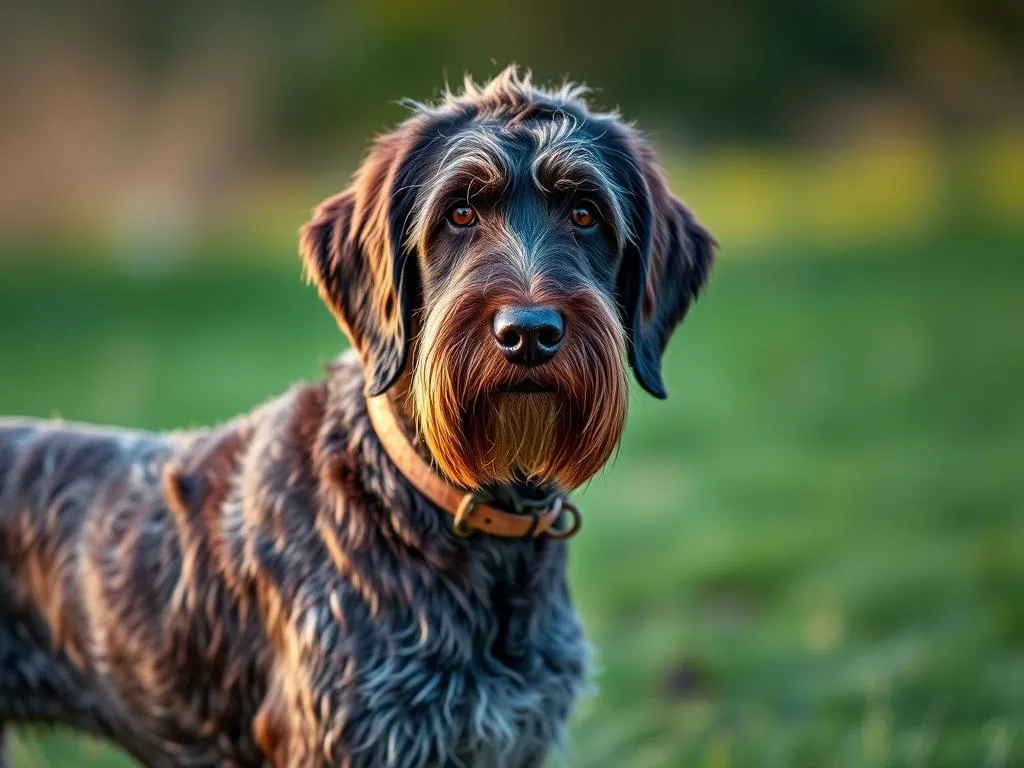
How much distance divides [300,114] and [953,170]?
8.37 meters

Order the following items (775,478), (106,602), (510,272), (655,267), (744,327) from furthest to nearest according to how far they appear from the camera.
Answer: (744,327) < (775,478) < (106,602) < (655,267) < (510,272)

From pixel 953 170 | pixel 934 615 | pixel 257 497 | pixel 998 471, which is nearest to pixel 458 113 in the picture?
pixel 257 497

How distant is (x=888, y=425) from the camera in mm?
9508

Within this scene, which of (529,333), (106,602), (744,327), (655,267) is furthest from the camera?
(744,327)

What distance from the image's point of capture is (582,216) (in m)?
3.73

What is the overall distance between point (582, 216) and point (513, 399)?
637 millimetres

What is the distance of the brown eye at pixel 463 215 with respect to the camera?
3.69 metres

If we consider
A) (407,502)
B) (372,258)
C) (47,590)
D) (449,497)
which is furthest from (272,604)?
(372,258)

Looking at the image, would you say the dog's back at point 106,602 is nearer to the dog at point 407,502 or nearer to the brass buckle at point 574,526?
the dog at point 407,502

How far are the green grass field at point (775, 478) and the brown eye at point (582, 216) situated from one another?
236 centimetres

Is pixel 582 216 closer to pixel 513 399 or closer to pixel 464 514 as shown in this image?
pixel 513 399

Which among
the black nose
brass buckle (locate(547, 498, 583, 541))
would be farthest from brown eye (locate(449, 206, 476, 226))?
brass buckle (locate(547, 498, 583, 541))

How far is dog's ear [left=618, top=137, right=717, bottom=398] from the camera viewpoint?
153 inches

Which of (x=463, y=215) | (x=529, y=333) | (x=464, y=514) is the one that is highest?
(x=463, y=215)
